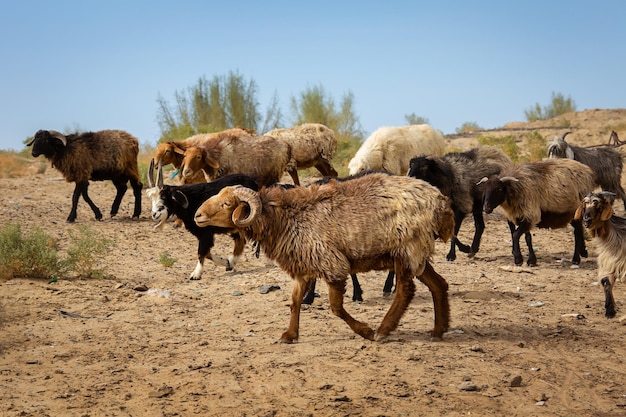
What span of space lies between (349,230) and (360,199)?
36 cm

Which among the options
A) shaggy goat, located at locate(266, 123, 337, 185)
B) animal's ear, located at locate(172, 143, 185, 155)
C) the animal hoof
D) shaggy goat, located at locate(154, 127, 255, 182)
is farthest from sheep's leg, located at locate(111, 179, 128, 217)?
the animal hoof

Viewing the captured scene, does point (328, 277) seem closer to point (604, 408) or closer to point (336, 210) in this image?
point (336, 210)

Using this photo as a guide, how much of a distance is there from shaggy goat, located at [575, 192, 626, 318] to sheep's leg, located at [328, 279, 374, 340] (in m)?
3.13

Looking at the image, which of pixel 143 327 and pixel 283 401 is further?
pixel 143 327

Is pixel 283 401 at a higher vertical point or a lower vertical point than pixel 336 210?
lower

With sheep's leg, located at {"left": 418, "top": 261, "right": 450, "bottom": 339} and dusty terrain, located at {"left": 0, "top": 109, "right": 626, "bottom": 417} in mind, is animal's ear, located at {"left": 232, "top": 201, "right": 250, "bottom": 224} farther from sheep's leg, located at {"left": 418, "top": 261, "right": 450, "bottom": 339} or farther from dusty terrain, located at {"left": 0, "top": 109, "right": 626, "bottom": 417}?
sheep's leg, located at {"left": 418, "top": 261, "right": 450, "bottom": 339}

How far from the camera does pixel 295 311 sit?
9125 mm

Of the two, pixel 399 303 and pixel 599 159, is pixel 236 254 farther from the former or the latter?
pixel 599 159

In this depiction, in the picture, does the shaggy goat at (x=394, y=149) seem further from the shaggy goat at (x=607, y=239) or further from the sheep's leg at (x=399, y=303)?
the sheep's leg at (x=399, y=303)

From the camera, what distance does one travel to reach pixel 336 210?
9.09m

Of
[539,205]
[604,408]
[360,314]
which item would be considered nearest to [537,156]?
[539,205]

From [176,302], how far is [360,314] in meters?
2.42

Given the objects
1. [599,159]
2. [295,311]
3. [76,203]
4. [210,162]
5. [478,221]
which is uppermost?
[210,162]

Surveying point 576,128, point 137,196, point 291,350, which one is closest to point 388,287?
point 291,350
